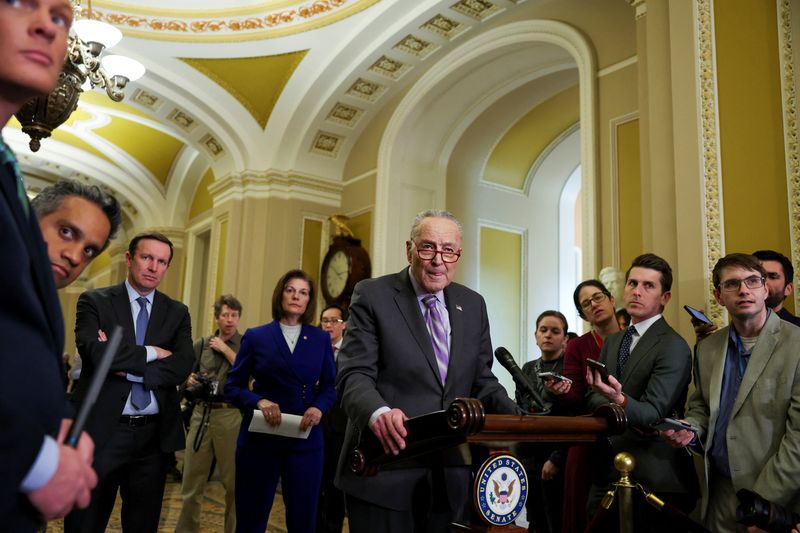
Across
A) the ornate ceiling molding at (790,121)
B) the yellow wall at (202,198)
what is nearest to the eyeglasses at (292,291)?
the ornate ceiling molding at (790,121)

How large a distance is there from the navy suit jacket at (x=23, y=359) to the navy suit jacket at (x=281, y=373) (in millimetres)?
2245

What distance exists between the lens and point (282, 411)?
3.17m

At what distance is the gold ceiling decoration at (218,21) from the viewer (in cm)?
725

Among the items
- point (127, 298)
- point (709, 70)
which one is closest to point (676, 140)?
point (709, 70)

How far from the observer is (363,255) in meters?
7.84

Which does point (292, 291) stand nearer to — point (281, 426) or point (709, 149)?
point (281, 426)

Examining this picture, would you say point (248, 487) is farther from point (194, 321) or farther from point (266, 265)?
point (194, 321)

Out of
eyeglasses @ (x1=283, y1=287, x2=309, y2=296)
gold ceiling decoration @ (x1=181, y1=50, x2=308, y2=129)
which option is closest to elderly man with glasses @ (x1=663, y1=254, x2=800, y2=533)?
eyeglasses @ (x1=283, y1=287, x2=309, y2=296)

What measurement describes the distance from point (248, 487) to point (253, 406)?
1.14ft

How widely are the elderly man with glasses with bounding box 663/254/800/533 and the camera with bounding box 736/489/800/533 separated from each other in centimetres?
13

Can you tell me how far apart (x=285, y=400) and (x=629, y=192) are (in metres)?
3.26

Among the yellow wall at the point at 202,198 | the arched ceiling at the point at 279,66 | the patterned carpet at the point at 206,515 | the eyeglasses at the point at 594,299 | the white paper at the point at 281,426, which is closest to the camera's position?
the white paper at the point at 281,426

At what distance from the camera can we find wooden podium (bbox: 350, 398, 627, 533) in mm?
1417

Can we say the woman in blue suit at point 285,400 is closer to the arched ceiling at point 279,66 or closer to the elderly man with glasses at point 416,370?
the elderly man with glasses at point 416,370
